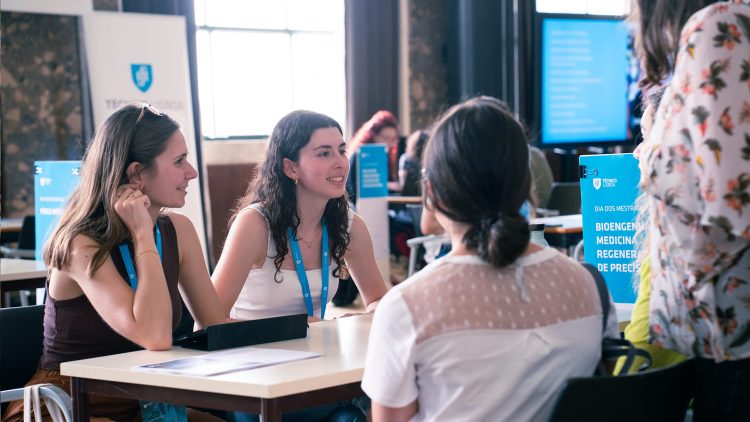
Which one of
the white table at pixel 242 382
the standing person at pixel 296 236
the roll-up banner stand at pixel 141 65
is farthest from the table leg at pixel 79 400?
the roll-up banner stand at pixel 141 65

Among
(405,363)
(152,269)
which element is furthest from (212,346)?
(405,363)

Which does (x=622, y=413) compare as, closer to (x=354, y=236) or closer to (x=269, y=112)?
(x=354, y=236)

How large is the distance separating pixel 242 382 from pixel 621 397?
73 cm

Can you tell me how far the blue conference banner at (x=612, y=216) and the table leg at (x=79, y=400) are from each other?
5.73ft

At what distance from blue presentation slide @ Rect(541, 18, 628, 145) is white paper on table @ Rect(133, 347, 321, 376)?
21.0 ft

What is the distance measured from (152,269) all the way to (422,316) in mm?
1121

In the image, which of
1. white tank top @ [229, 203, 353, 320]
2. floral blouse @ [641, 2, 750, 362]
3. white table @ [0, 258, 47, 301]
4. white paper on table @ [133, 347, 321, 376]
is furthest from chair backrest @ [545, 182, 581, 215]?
floral blouse @ [641, 2, 750, 362]

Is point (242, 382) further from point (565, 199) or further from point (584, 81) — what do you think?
A: point (584, 81)

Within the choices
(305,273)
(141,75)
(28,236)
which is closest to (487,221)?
(305,273)

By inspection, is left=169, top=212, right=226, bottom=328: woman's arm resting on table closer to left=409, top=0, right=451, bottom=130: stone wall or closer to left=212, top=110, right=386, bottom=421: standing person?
left=212, top=110, right=386, bottom=421: standing person

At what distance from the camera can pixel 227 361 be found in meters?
2.03

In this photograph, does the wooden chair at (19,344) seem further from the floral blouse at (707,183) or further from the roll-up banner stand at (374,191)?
the roll-up banner stand at (374,191)

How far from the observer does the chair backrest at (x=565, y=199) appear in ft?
22.6

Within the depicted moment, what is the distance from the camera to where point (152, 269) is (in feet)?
7.80
